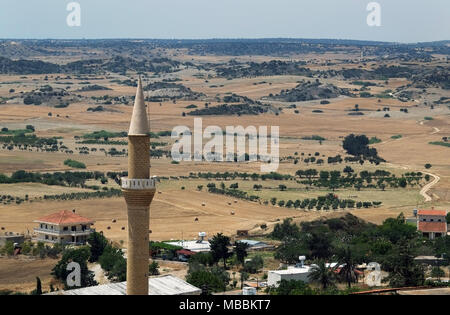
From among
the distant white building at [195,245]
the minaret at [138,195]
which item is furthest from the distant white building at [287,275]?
the minaret at [138,195]

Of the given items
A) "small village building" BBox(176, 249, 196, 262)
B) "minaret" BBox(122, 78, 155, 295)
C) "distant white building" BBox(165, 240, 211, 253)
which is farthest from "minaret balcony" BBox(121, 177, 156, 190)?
"distant white building" BBox(165, 240, 211, 253)

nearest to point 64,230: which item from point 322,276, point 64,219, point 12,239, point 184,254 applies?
point 64,219

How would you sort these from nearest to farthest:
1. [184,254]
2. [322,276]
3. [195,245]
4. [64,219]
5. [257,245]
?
1. [322,276]
2. [184,254]
3. [195,245]
4. [257,245]
5. [64,219]

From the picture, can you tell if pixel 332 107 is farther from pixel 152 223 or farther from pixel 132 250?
pixel 132 250

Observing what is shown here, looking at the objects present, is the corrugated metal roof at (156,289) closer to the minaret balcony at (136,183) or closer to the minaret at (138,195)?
the minaret at (138,195)

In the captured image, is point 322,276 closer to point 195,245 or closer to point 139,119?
point 195,245

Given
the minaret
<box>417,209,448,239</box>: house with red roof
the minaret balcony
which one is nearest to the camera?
the minaret balcony

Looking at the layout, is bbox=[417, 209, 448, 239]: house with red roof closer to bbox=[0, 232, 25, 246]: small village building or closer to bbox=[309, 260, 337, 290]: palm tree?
bbox=[309, 260, 337, 290]: palm tree
